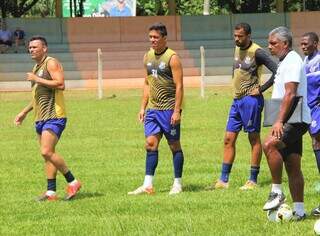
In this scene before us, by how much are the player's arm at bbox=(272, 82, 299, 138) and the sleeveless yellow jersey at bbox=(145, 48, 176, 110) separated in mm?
2678

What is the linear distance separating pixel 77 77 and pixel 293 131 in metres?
31.0

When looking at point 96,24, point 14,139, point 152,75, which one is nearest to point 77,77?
point 96,24

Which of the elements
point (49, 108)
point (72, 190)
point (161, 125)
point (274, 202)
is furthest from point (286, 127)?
point (49, 108)

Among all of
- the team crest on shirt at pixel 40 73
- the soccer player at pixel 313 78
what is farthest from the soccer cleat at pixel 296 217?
the team crest on shirt at pixel 40 73

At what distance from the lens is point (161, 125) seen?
32.4ft

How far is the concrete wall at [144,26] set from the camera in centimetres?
4412

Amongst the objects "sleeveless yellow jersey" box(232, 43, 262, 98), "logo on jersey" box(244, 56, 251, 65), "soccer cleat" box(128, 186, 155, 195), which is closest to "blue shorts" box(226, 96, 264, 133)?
"sleeveless yellow jersey" box(232, 43, 262, 98)

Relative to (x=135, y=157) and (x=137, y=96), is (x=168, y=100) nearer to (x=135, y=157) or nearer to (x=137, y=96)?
(x=135, y=157)

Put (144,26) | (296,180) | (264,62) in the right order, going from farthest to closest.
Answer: (144,26) < (264,62) < (296,180)

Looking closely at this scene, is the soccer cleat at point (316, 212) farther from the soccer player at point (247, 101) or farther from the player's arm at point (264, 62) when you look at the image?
the player's arm at point (264, 62)

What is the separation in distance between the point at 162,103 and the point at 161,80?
0.29m

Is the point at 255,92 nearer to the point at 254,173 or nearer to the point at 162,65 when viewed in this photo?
the point at 254,173

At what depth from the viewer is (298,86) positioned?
7.46m

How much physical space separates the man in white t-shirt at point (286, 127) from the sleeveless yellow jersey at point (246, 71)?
247 centimetres
